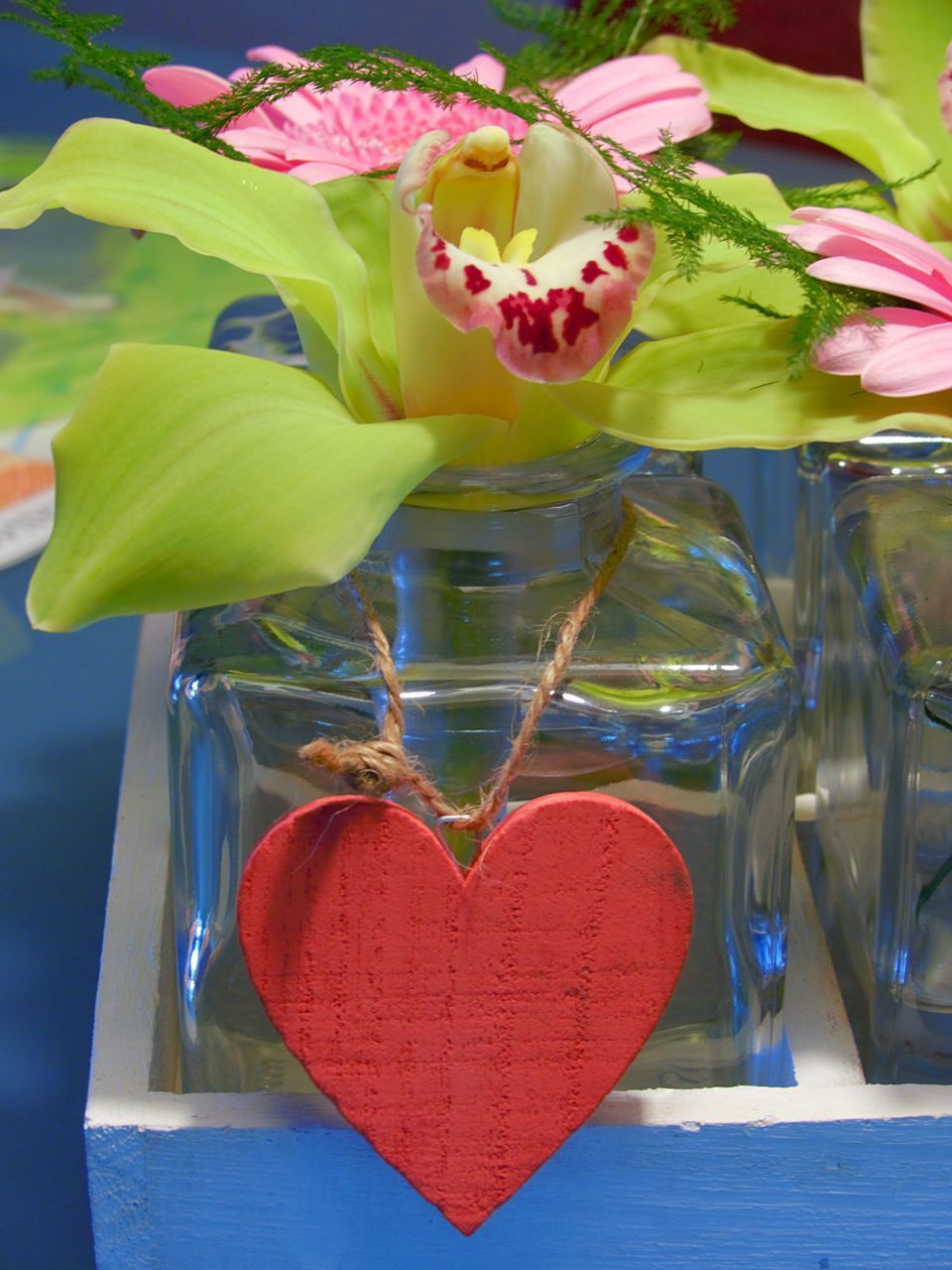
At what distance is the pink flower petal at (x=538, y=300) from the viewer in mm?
245

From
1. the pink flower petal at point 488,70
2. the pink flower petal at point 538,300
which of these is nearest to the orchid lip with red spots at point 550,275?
the pink flower petal at point 538,300

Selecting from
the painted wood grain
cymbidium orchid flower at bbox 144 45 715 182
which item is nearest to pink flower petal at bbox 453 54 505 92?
cymbidium orchid flower at bbox 144 45 715 182

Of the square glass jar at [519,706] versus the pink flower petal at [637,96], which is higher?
the pink flower petal at [637,96]

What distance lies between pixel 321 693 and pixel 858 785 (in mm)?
121

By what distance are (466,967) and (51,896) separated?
220 mm

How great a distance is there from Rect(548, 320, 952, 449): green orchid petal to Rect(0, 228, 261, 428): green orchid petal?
0.47 metres

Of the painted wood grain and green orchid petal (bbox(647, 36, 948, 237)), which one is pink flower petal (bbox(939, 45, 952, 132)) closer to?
green orchid petal (bbox(647, 36, 948, 237))

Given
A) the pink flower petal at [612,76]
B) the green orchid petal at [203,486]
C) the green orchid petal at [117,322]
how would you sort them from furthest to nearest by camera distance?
the green orchid petal at [117,322] → the pink flower petal at [612,76] → the green orchid petal at [203,486]

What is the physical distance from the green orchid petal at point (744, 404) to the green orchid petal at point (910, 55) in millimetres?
108

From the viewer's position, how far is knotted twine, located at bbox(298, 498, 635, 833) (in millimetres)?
258

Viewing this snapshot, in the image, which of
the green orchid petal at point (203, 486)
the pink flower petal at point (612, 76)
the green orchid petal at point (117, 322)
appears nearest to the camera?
the green orchid petal at point (203, 486)

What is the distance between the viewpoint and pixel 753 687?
0.28m

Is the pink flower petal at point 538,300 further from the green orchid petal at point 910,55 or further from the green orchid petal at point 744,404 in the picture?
the green orchid petal at point 910,55

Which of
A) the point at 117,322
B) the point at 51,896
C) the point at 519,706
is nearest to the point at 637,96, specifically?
the point at 519,706
